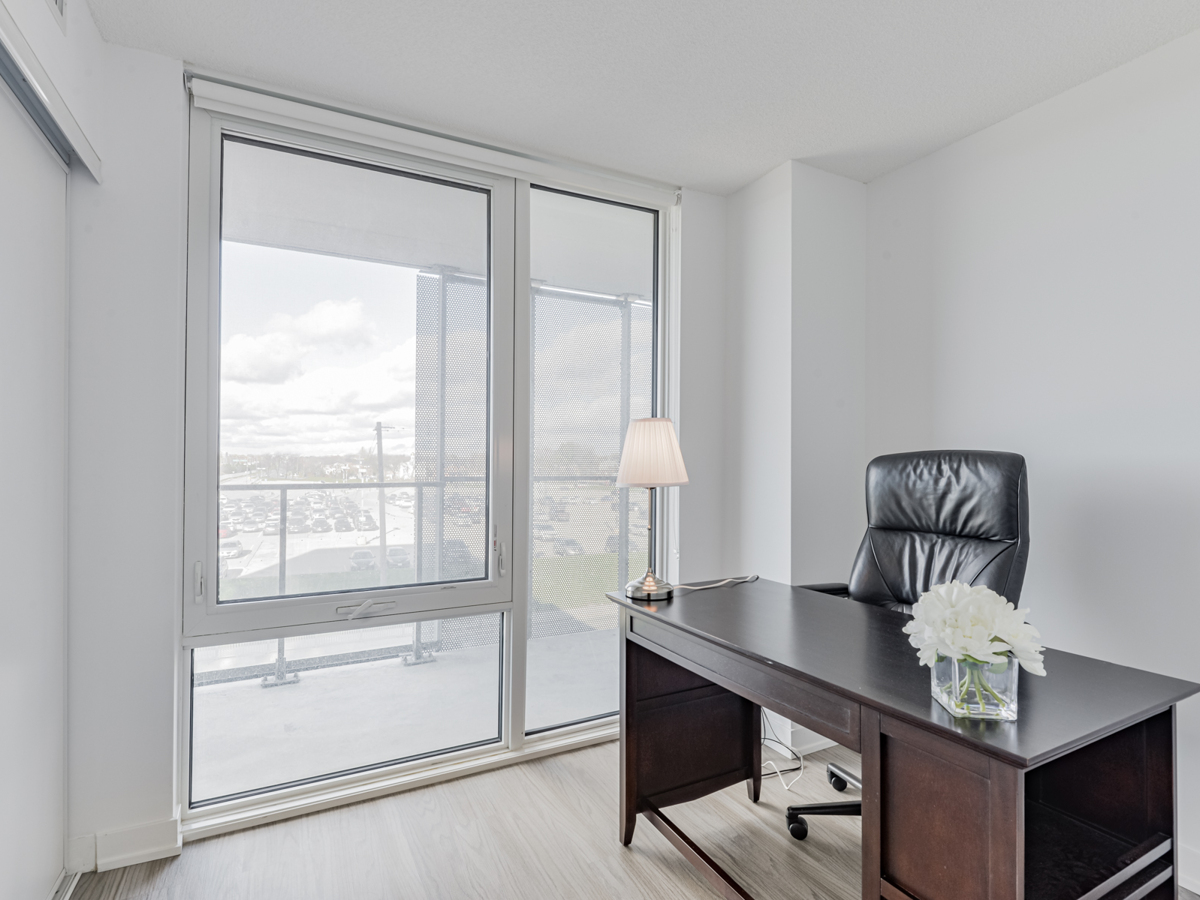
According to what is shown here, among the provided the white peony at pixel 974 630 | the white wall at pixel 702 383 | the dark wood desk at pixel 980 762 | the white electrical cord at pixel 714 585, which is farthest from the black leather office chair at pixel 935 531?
the white wall at pixel 702 383

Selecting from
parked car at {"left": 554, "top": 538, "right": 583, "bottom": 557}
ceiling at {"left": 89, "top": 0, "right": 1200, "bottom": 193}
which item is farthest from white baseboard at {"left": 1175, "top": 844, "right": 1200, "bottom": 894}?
ceiling at {"left": 89, "top": 0, "right": 1200, "bottom": 193}

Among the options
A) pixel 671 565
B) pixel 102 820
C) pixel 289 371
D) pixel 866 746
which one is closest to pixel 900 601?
pixel 866 746

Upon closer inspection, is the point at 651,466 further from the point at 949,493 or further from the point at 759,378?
the point at 759,378

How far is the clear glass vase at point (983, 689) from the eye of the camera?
111 cm

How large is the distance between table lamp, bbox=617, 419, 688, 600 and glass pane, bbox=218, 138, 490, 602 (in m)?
0.82

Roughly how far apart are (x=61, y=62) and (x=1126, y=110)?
126 inches

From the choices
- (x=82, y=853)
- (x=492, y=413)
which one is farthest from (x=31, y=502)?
(x=492, y=413)

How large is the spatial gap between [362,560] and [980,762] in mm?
A: 2115

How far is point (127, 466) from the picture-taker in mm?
2037

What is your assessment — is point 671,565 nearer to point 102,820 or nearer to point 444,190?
point 444,190

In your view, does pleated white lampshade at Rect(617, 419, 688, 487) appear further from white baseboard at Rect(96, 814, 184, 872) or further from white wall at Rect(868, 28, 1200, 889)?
white baseboard at Rect(96, 814, 184, 872)

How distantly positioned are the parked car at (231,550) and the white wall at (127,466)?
0.58 ft

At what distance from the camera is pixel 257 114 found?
89.0 inches

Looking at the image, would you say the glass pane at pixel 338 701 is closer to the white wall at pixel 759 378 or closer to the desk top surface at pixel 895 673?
the desk top surface at pixel 895 673
